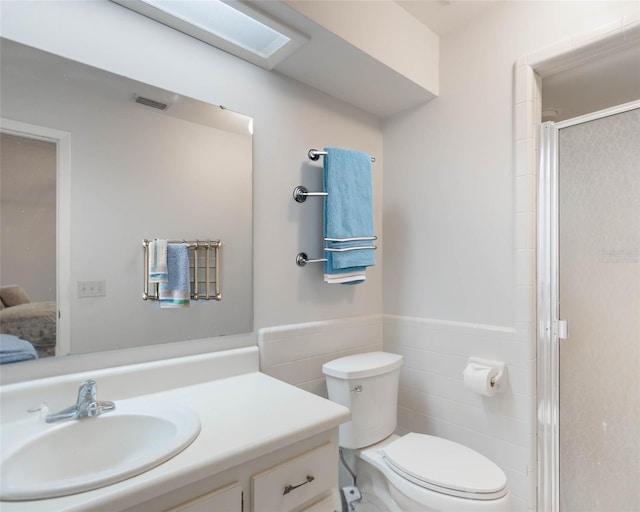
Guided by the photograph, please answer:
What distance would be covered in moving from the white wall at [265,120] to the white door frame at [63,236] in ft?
0.73

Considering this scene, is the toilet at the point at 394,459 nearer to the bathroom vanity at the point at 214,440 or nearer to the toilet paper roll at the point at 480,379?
the toilet paper roll at the point at 480,379

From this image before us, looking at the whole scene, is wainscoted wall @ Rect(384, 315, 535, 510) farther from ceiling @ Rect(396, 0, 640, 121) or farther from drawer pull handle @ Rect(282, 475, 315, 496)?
ceiling @ Rect(396, 0, 640, 121)

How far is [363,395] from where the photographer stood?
157cm

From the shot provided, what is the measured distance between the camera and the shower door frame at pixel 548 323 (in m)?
1.52

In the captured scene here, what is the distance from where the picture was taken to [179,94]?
4.41 ft

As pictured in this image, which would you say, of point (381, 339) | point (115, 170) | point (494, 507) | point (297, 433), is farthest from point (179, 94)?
point (494, 507)

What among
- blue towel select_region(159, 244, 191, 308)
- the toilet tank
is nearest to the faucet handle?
blue towel select_region(159, 244, 191, 308)

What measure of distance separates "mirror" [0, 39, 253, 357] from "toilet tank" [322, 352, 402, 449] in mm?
455

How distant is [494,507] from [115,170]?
5.49 ft

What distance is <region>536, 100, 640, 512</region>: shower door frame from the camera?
1.52 meters

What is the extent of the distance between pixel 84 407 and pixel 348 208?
1.24 m

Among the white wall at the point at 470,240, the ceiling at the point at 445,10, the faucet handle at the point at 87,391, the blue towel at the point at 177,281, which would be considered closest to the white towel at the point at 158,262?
the blue towel at the point at 177,281

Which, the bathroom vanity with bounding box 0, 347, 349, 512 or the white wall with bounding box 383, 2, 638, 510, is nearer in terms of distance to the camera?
the bathroom vanity with bounding box 0, 347, 349, 512

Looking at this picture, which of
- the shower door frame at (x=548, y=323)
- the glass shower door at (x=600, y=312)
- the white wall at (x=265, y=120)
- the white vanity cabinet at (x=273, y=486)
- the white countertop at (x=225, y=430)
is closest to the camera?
the white countertop at (x=225, y=430)
